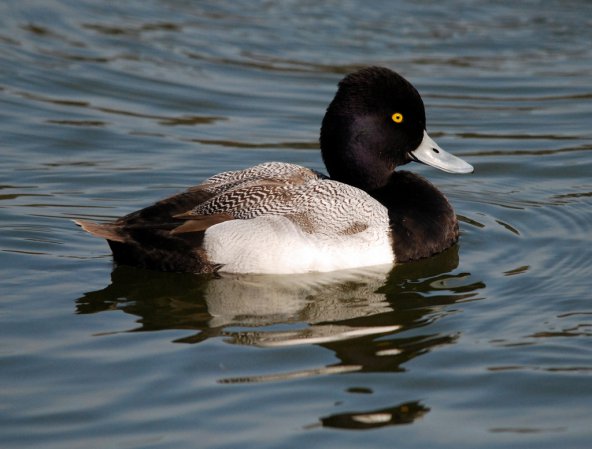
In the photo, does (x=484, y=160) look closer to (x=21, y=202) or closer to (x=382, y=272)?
(x=382, y=272)

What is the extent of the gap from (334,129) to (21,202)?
Result: 278 cm

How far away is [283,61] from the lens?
13977mm

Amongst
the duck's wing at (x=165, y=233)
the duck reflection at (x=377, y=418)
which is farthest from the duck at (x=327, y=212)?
the duck reflection at (x=377, y=418)

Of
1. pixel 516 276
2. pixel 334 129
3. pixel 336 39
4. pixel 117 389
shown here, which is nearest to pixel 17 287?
pixel 117 389

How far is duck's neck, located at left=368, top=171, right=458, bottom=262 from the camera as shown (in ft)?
25.1

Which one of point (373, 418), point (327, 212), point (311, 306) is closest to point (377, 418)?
point (373, 418)

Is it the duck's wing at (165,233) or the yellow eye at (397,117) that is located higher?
the yellow eye at (397,117)

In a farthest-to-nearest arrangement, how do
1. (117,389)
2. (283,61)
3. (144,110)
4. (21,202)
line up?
(283,61), (144,110), (21,202), (117,389)

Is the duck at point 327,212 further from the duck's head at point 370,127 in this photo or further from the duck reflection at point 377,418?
the duck reflection at point 377,418

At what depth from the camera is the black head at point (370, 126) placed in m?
7.75

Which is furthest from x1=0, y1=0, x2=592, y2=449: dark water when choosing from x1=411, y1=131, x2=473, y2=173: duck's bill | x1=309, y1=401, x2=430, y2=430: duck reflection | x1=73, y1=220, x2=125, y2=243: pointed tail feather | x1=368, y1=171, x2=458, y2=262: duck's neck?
x1=411, y1=131, x2=473, y2=173: duck's bill

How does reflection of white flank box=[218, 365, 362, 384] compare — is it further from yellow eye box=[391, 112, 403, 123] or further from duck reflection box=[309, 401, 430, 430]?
yellow eye box=[391, 112, 403, 123]

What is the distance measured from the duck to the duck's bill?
0.04 metres

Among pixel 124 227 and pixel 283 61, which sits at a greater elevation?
pixel 283 61
